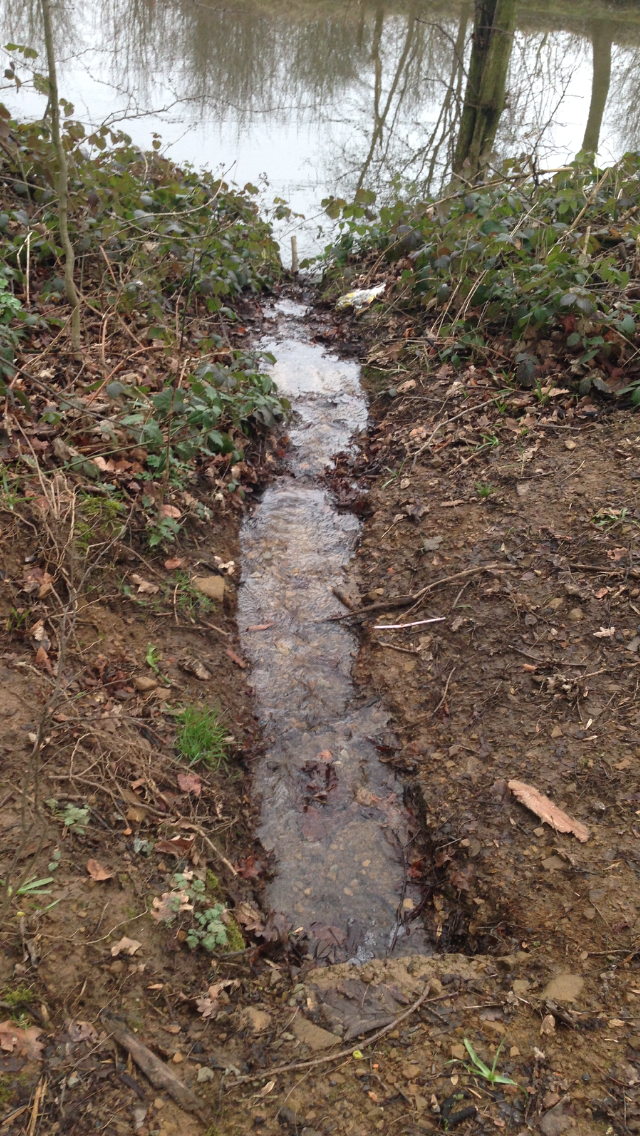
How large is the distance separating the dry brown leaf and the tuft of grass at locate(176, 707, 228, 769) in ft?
3.90

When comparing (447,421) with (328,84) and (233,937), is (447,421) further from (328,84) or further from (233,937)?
(328,84)

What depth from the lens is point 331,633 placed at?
3910mm

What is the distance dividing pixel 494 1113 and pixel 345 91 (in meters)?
14.3

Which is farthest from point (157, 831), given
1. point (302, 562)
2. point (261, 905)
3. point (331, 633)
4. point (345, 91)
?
point (345, 91)

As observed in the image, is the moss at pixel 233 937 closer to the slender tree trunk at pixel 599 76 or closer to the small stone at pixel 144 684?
the small stone at pixel 144 684

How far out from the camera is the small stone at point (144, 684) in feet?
10.2

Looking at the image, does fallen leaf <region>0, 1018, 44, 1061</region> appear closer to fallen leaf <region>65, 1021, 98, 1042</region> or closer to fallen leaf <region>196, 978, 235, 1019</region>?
fallen leaf <region>65, 1021, 98, 1042</region>

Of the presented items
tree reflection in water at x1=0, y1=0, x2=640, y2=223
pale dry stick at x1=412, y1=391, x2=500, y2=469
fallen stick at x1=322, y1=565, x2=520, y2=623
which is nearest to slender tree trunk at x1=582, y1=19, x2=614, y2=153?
tree reflection in water at x1=0, y1=0, x2=640, y2=223

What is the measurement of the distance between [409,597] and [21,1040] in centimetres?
257

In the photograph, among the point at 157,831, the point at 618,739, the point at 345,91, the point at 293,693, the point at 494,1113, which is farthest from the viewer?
the point at 345,91

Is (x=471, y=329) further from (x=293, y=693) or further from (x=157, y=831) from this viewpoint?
(x=157, y=831)

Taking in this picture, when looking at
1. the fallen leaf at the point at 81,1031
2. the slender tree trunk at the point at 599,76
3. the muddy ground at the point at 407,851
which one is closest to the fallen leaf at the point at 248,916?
the muddy ground at the point at 407,851

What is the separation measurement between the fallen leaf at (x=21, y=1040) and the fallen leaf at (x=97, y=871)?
478mm

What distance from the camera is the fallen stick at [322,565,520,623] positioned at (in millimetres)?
3711
